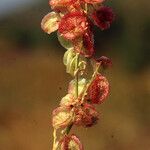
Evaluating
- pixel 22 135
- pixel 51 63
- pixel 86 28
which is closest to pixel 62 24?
pixel 86 28

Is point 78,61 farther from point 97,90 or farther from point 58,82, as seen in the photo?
point 58,82

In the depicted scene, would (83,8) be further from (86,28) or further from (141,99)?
(141,99)

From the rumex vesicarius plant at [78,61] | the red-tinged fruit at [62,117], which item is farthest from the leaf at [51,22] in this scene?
the red-tinged fruit at [62,117]

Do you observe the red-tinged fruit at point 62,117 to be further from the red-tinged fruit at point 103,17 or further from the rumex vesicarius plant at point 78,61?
the red-tinged fruit at point 103,17

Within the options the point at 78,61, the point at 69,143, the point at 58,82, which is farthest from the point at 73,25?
the point at 58,82

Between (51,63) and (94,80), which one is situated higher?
(51,63)
